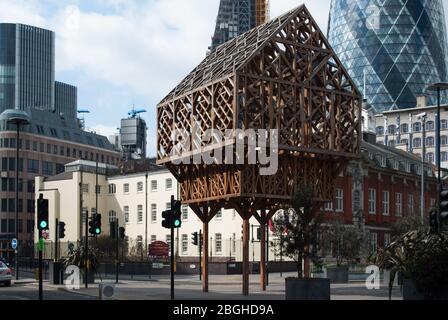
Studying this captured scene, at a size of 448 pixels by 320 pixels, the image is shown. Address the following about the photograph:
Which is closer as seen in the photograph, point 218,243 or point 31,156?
point 218,243

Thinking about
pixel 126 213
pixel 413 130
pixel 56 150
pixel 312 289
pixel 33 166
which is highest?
pixel 413 130

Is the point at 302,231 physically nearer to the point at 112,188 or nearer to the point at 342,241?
the point at 342,241

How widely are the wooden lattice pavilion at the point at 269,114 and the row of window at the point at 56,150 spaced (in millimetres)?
99751

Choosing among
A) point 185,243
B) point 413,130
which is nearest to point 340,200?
point 185,243

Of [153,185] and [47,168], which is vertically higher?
[47,168]

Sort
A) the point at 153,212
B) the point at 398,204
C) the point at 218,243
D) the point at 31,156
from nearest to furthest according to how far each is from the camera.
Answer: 1. the point at 218,243
2. the point at 398,204
3. the point at 153,212
4. the point at 31,156

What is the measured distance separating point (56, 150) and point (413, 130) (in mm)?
81273

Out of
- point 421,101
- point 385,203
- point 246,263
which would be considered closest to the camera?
point 246,263

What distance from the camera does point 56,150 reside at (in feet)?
508

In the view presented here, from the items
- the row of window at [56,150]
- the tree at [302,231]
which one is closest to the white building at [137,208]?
the row of window at [56,150]

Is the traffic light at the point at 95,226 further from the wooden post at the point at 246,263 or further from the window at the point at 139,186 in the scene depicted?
the window at the point at 139,186

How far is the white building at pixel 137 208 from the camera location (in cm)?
9143

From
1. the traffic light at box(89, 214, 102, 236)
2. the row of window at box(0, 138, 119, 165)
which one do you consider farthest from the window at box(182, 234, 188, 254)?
the row of window at box(0, 138, 119, 165)
